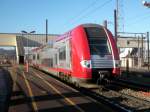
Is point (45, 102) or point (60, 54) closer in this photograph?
point (45, 102)

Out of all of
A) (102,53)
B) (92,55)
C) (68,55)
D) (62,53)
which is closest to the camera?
(92,55)

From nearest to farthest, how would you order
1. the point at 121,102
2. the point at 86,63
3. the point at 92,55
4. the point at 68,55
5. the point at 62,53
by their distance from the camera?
the point at 121,102 → the point at 86,63 → the point at 92,55 → the point at 68,55 → the point at 62,53

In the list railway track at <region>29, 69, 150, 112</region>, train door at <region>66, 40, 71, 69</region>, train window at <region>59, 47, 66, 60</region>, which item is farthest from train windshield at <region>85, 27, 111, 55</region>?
train window at <region>59, 47, 66, 60</region>

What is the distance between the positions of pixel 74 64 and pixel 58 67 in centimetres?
603

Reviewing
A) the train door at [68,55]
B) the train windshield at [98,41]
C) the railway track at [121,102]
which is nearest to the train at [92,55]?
the train windshield at [98,41]

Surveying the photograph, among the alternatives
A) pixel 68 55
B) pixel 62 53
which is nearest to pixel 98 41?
pixel 68 55

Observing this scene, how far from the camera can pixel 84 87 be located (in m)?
20.3

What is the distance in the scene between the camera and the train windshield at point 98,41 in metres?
18.2

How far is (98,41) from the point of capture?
60.5 ft

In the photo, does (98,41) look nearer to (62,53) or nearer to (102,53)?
(102,53)

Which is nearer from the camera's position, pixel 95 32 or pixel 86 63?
pixel 86 63

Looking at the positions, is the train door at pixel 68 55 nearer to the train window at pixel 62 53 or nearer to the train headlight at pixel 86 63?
the train window at pixel 62 53

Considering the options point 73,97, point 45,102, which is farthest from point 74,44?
point 45,102

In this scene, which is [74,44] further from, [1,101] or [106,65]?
[1,101]
